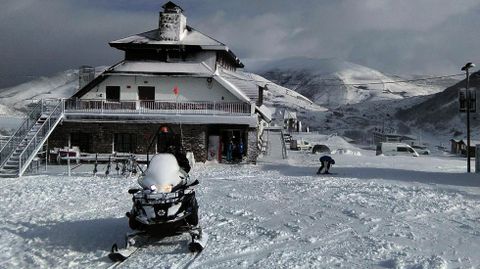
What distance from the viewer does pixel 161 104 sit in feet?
107

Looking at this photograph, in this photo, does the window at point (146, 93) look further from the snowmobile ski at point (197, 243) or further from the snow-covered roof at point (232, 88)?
the snowmobile ski at point (197, 243)

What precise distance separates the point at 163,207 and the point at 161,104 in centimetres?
2339

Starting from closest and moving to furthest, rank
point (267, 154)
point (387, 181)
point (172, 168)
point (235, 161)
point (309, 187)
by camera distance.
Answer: point (172, 168) < point (309, 187) < point (387, 181) < point (235, 161) < point (267, 154)

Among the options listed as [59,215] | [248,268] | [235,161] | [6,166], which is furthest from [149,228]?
[235,161]

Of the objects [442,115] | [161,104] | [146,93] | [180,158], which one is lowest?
[180,158]

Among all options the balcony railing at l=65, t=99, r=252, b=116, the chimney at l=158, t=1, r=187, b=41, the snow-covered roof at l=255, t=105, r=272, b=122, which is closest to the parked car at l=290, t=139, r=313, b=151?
the snow-covered roof at l=255, t=105, r=272, b=122

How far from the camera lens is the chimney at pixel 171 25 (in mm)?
36469

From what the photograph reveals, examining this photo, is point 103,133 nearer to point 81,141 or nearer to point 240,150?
point 81,141

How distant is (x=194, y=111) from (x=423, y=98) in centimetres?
16653

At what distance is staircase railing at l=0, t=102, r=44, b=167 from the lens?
26.0m

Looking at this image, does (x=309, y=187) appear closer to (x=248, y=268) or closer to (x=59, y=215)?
(x=59, y=215)

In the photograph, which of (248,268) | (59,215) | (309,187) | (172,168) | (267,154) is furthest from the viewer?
(267,154)

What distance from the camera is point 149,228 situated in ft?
32.4

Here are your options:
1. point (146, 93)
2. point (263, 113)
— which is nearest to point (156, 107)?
point (146, 93)
